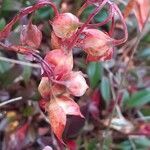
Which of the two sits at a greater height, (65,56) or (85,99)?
(65,56)

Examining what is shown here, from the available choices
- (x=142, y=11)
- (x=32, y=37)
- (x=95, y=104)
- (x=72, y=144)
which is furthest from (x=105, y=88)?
(x=32, y=37)

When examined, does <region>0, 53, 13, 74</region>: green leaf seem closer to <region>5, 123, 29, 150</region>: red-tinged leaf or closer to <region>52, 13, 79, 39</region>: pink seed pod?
<region>5, 123, 29, 150</region>: red-tinged leaf

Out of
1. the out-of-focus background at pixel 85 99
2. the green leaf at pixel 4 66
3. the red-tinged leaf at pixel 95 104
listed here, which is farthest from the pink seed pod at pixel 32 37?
the red-tinged leaf at pixel 95 104

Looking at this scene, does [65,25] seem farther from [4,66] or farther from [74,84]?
[4,66]

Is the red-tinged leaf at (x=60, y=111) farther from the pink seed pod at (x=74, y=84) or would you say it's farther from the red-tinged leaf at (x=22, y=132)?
the red-tinged leaf at (x=22, y=132)

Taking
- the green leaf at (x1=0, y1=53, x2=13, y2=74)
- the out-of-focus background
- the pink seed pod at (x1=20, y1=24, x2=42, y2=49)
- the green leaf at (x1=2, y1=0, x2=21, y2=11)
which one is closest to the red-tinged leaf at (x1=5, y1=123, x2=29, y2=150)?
the out-of-focus background

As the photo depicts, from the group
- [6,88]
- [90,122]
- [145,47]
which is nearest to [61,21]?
[6,88]
